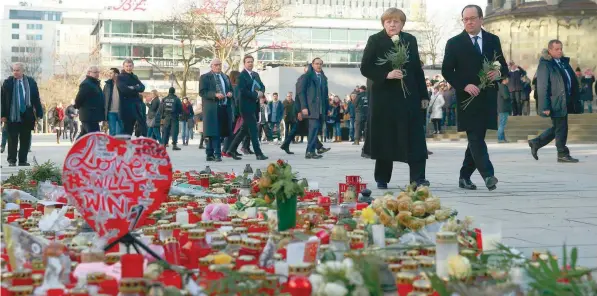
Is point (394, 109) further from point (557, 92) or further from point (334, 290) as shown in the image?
point (334, 290)

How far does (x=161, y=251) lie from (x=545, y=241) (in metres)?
2.58

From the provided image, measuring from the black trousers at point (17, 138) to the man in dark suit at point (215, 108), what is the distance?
10.4ft

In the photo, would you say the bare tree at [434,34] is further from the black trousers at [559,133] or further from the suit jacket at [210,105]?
the black trousers at [559,133]

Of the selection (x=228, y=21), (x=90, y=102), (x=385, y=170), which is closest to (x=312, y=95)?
(x=90, y=102)

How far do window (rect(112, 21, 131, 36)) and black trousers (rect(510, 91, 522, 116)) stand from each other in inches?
2886

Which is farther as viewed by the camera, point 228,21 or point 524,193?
point 228,21

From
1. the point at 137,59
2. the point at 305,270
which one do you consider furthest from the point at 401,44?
the point at 137,59

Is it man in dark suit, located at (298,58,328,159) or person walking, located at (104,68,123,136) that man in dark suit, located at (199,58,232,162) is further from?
person walking, located at (104,68,123,136)

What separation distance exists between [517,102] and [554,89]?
17.0 metres

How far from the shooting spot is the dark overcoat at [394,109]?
9.97 metres

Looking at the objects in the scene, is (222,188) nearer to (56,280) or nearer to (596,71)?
(56,280)

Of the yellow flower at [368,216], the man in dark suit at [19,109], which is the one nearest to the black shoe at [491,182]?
the yellow flower at [368,216]

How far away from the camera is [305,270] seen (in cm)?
391

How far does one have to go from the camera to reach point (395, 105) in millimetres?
10008
